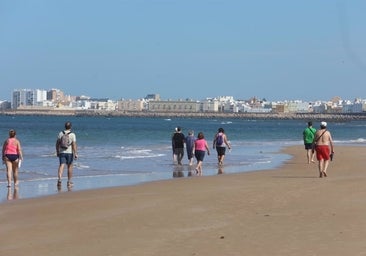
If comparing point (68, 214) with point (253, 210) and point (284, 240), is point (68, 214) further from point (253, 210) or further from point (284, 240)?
point (284, 240)

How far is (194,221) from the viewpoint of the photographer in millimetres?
9883

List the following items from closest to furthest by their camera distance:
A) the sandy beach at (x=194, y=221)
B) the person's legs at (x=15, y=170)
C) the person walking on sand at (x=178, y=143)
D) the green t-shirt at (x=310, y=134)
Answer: the sandy beach at (x=194, y=221)
the person's legs at (x=15, y=170)
the green t-shirt at (x=310, y=134)
the person walking on sand at (x=178, y=143)

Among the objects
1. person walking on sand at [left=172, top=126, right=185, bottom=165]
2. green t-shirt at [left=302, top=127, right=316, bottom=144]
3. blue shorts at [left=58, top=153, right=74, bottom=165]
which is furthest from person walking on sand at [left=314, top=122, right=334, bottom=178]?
person walking on sand at [left=172, top=126, right=185, bottom=165]

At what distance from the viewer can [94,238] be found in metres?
8.84

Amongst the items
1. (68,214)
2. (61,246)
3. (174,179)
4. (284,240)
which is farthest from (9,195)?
(284,240)

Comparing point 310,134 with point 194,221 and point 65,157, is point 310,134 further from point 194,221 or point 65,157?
point 194,221

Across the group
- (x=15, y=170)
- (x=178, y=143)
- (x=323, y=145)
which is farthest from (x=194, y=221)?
(x=178, y=143)

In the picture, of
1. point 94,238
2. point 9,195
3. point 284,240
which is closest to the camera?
point 284,240

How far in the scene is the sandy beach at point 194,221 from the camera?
8.08 metres

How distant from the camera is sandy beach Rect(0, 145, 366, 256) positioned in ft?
26.5

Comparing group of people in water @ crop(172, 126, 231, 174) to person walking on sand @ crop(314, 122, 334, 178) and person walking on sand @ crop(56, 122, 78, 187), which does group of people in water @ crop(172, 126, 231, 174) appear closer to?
person walking on sand @ crop(314, 122, 334, 178)

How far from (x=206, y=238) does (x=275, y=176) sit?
32.6ft

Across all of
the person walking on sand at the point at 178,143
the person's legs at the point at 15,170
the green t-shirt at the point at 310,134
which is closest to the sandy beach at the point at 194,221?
the person's legs at the point at 15,170

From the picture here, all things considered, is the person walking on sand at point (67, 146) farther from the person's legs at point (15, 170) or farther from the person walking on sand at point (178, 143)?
the person walking on sand at point (178, 143)
